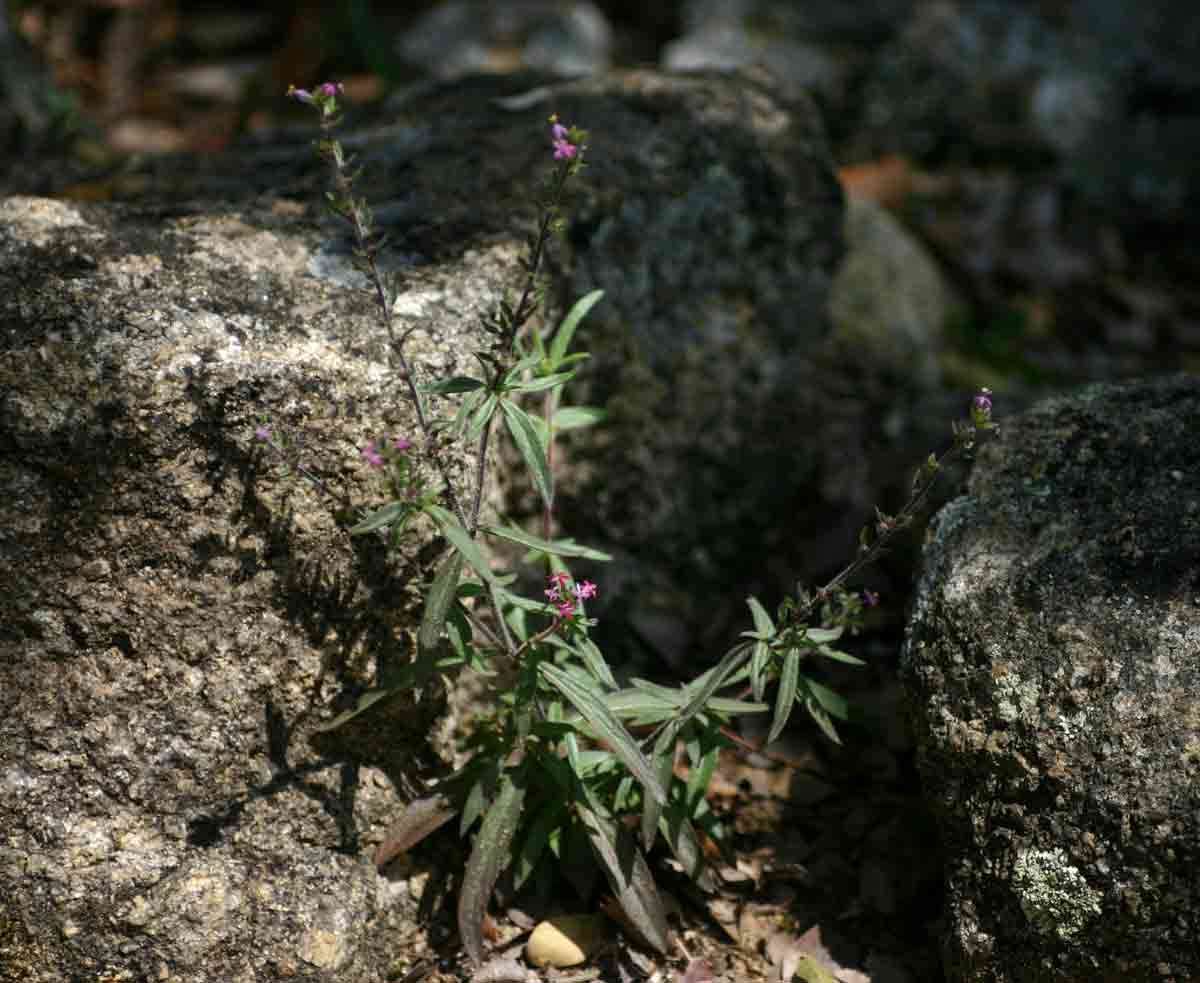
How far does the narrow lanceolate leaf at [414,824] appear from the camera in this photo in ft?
9.29

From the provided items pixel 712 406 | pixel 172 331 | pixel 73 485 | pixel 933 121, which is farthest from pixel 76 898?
pixel 933 121

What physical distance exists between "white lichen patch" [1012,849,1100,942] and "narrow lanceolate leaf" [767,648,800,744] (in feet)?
1.80

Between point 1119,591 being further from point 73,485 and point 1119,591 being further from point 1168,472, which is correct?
point 73,485

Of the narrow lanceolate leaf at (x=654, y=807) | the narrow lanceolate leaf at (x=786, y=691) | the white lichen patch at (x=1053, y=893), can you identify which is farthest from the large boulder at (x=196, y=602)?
the white lichen patch at (x=1053, y=893)

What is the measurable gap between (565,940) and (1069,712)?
1.24m

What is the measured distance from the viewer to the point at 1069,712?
2.59 metres

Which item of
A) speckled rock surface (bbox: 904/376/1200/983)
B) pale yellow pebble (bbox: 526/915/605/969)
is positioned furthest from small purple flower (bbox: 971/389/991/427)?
pale yellow pebble (bbox: 526/915/605/969)

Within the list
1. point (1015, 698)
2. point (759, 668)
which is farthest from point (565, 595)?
point (1015, 698)

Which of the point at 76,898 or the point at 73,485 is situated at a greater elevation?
the point at 73,485

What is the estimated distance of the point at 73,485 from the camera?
8.80ft

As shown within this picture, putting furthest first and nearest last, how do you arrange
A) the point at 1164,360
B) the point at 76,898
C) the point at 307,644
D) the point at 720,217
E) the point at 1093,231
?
the point at 1093,231 → the point at 1164,360 → the point at 720,217 → the point at 307,644 → the point at 76,898

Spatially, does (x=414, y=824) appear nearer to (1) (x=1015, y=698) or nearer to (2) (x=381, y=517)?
(2) (x=381, y=517)

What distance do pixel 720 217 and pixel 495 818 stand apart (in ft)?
6.51

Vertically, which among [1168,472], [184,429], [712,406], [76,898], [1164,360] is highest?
[184,429]
